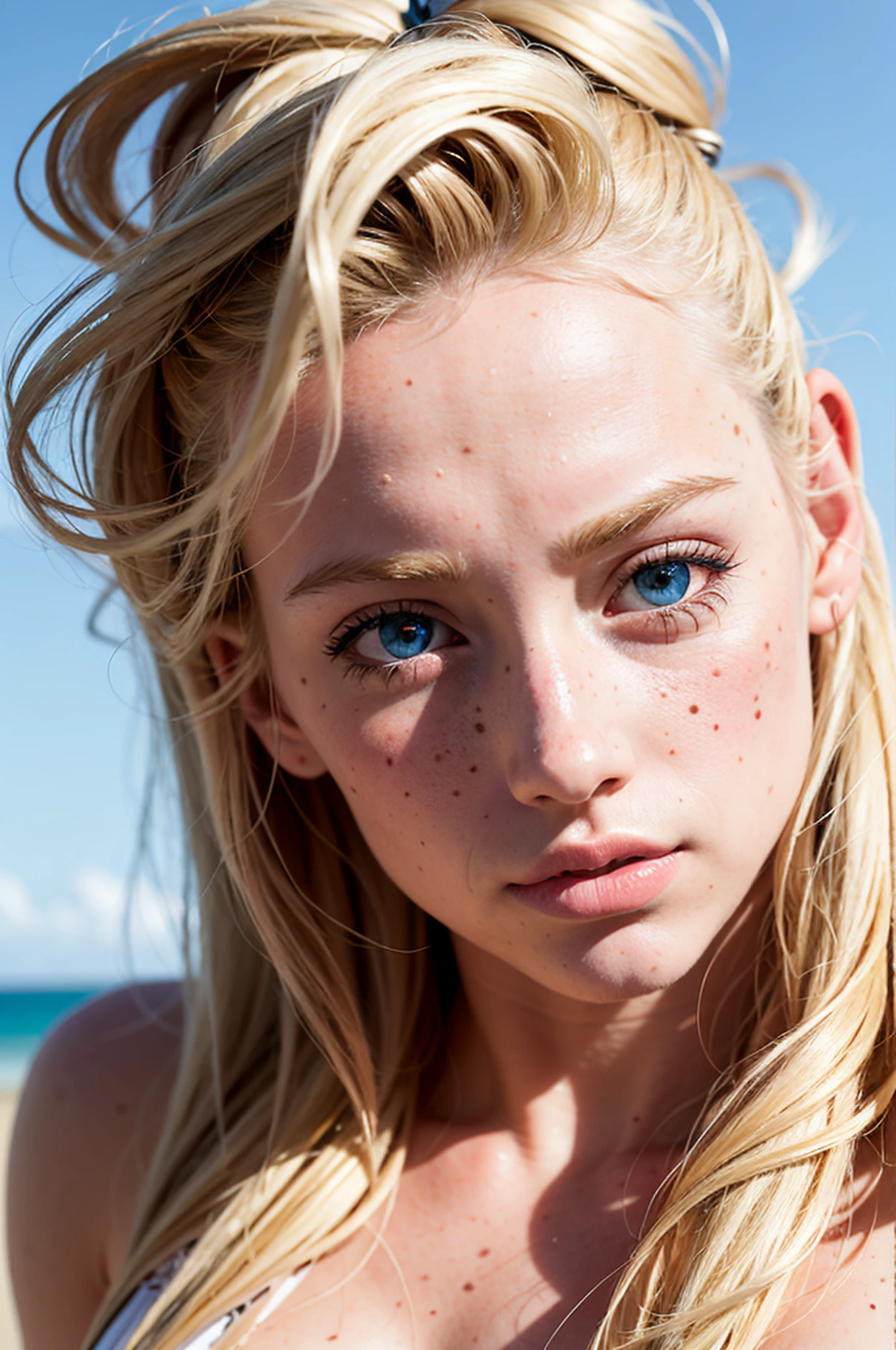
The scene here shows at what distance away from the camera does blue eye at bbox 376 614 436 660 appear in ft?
4.81

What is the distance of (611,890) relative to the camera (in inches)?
53.7

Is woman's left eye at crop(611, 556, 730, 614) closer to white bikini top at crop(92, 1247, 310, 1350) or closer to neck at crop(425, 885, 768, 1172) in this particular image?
neck at crop(425, 885, 768, 1172)

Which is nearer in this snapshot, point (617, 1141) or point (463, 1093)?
point (617, 1141)

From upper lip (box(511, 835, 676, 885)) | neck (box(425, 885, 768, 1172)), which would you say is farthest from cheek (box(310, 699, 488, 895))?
neck (box(425, 885, 768, 1172))

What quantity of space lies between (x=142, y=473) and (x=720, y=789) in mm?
993

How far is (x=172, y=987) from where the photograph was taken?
2.43m

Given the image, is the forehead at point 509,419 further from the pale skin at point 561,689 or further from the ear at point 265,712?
the ear at point 265,712

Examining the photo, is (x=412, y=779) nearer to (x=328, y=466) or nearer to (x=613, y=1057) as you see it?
(x=328, y=466)

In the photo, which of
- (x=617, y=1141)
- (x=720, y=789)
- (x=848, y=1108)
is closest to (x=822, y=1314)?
(x=848, y=1108)

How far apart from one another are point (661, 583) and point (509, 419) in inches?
10.6

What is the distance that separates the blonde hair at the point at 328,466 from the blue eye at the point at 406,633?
0.77ft

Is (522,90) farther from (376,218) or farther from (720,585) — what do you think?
(720,585)

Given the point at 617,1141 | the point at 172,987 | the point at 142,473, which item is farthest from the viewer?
the point at 172,987

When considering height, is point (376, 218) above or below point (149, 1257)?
above
